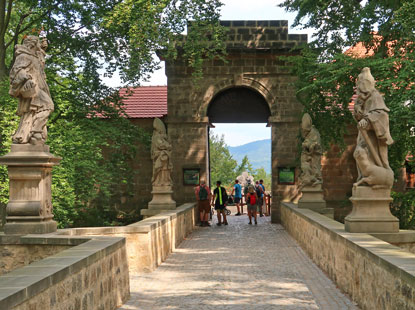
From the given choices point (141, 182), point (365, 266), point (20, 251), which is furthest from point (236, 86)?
point (365, 266)

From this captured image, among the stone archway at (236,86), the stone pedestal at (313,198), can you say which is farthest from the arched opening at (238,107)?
the stone pedestal at (313,198)

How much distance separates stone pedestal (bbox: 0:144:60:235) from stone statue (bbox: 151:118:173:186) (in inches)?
331

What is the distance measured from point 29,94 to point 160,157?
8496 mm

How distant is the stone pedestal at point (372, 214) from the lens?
320 inches

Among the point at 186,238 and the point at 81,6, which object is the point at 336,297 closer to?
the point at 186,238

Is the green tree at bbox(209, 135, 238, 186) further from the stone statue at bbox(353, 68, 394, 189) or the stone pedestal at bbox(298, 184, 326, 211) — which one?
the stone statue at bbox(353, 68, 394, 189)

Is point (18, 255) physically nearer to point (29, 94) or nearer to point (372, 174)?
point (29, 94)

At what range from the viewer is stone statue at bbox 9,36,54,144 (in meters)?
8.36

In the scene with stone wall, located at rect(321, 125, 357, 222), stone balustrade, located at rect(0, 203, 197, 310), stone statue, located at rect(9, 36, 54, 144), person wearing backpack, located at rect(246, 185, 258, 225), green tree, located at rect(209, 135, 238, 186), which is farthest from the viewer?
green tree, located at rect(209, 135, 238, 186)

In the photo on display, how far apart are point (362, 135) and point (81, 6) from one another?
12.5 m

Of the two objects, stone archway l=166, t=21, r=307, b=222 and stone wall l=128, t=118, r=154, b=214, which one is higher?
stone archway l=166, t=21, r=307, b=222

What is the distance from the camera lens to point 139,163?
22.7 m

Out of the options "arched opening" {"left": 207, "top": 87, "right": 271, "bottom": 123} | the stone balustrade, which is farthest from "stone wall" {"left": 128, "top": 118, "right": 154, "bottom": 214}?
the stone balustrade

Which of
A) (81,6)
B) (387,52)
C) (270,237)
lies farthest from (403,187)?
(81,6)
